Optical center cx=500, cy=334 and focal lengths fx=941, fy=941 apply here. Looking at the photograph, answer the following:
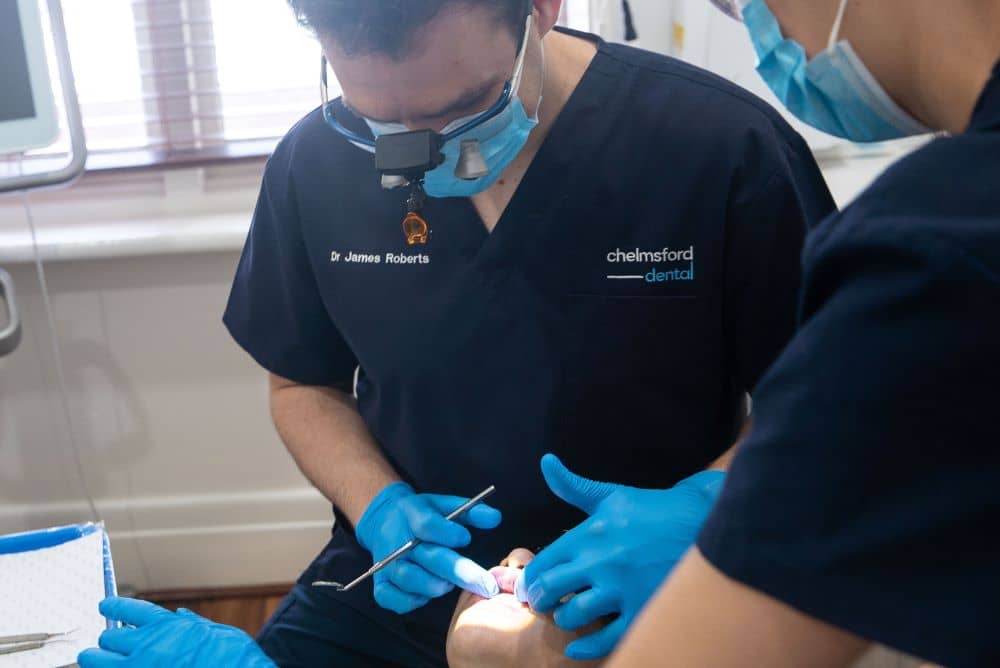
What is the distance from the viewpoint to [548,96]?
1.15 meters

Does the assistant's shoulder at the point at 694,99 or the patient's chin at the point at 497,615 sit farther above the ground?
the assistant's shoulder at the point at 694,99

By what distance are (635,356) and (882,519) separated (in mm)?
649

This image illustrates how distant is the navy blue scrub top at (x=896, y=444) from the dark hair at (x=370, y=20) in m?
0.54

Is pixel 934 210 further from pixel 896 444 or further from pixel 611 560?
pixel 611 560

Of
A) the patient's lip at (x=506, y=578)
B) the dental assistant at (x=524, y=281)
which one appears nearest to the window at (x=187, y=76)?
the dental assistant at (x=524, y=281)

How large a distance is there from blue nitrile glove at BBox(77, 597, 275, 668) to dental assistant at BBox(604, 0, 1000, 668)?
25.8 inches

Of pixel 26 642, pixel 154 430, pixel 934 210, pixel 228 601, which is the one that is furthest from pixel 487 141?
pixel 228 601

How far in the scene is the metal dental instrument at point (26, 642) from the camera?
1069mm

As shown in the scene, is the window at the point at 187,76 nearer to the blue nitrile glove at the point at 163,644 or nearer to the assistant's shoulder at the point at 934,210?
the blue nitrile glove at the point at 163,644

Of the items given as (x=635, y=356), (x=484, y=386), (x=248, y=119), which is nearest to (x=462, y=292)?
(x=484, y=386)

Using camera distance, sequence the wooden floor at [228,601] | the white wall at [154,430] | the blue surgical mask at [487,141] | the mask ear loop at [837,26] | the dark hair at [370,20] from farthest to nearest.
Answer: the wooden floor at [228,601] → the white wall at [154,430] → the blue surgical mask at [487,141] → the dark hair at [370,20] → the mask ear loop at [837,26]

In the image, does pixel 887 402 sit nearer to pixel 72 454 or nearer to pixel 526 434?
pixel 526 434

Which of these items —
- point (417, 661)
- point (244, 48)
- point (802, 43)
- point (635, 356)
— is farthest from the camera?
point (244, 48)

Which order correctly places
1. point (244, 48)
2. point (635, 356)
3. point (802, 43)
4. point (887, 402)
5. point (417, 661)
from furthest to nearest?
point (244, 48) < point (417, 661) < point (635, 356) < point (802, 43) < point (887, 402)
